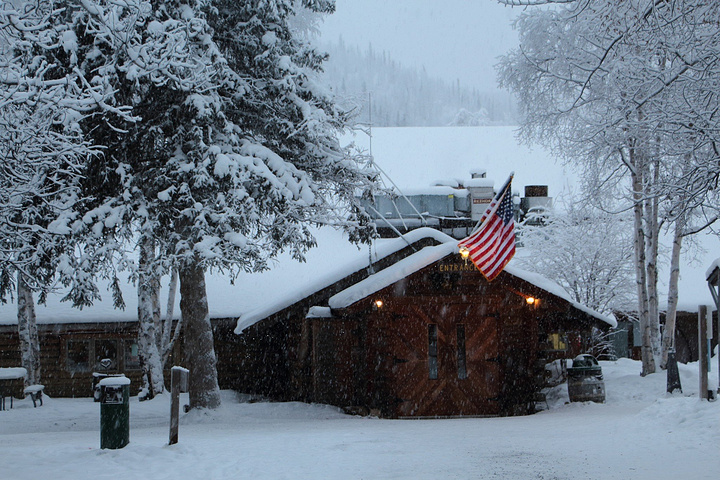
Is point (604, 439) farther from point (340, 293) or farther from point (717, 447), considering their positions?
point (340, 293)

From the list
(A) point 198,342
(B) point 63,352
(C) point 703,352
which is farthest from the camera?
(B) point 63,352

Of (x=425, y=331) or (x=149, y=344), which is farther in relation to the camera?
(x=149, y=344)

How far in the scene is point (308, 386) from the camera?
18578 millimetres

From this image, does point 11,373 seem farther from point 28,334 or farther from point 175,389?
point 175,389

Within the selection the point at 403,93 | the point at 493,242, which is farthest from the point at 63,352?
the point at 403,93

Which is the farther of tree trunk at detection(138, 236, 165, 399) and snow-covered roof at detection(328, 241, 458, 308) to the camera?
tree trunk at detection(138, 236, 165, 399)

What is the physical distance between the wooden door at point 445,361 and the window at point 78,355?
38.6ft

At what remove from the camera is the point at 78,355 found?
2275 centimetres

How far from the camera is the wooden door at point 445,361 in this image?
51.2 ft

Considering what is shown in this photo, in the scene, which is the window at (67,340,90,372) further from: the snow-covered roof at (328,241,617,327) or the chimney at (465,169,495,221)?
the chimney at (465,169,495,221)

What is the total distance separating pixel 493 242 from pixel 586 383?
4.39 m

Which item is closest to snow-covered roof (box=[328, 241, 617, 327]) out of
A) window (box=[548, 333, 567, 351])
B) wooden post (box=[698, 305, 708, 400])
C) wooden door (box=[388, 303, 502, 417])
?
wooden door (box=[388, 303, 502, 417])

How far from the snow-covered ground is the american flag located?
9.64 ft

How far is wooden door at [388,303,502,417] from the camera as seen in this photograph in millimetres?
15594
